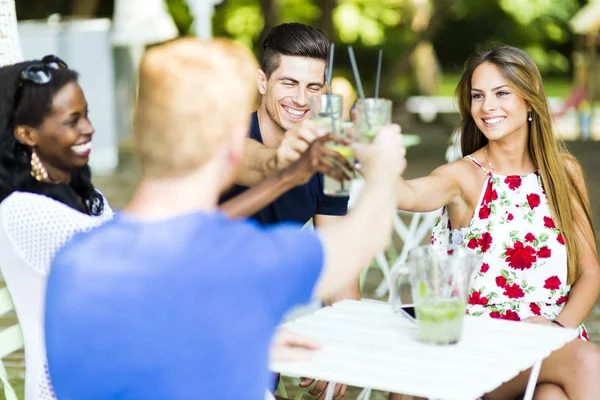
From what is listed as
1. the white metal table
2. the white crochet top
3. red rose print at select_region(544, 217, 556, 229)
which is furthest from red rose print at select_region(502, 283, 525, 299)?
the white crochet top

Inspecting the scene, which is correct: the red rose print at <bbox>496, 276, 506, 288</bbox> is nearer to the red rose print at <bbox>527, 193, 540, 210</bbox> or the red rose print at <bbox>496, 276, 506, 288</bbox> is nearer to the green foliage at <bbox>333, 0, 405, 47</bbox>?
the red rose print at <bbox>527, 193, 540, 210</bbox>

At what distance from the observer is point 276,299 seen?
→ 5.66 feet

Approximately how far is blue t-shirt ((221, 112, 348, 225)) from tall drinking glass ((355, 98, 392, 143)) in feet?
3.21

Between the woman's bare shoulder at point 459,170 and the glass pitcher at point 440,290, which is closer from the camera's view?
the glass pitcher at point 440,290

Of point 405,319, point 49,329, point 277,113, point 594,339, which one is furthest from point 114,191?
point 49,329

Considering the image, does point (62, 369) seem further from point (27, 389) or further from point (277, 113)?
point (277, 113)

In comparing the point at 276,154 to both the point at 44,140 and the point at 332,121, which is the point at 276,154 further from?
the point at 44,140

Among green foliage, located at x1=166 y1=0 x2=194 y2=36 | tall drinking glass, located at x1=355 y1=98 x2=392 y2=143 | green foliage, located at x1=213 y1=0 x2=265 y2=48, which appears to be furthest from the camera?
green foliage, located at x1=213 y1=0 x2=265 y2=48

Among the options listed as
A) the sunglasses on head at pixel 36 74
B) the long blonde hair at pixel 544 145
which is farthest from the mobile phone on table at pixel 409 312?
the sunglasses on head at pixel 36 74

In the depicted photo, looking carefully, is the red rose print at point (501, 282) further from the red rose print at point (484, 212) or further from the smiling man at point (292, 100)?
the smiling man at point (292, 100)

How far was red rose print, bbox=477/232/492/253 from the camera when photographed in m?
3.51

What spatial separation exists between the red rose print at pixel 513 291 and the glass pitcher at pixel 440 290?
3.05 ft

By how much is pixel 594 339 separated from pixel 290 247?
397 centimetres

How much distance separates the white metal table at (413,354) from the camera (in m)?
2.26
